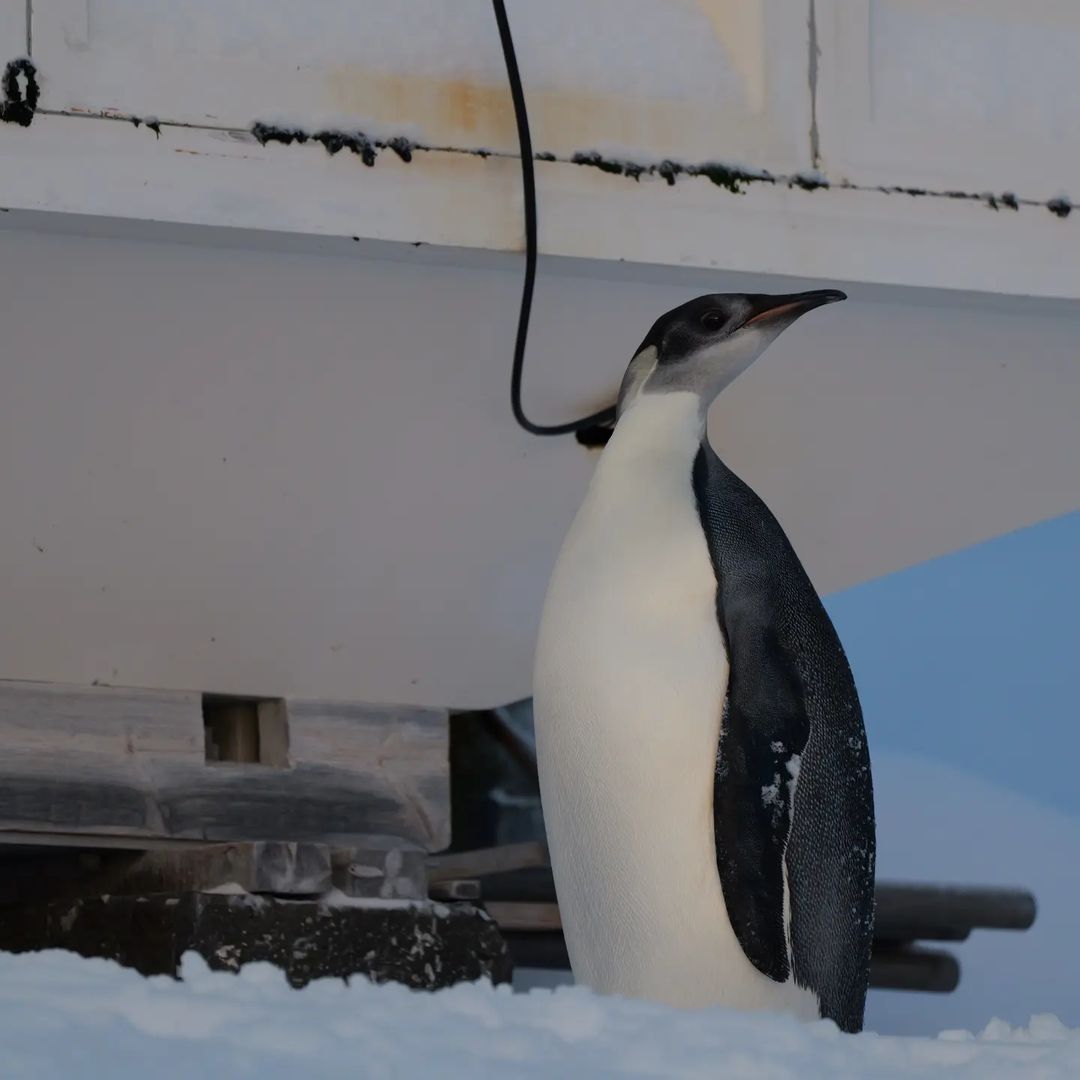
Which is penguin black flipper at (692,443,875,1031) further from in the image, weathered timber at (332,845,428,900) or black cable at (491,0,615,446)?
weathered timber at (332,845,428,900)

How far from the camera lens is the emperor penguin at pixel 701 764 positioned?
194 cm

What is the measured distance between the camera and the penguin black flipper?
193 cm

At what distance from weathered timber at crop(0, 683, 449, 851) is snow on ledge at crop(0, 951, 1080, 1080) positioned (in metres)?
1.95

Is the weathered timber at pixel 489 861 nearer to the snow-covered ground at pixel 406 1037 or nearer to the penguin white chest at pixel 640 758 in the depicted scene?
the penguin white chest at pixel 640 758

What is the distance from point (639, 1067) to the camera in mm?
552

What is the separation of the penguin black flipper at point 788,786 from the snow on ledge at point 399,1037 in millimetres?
1297

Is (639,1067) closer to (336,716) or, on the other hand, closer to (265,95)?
(265,95)

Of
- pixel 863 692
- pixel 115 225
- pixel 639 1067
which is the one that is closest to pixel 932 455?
pixel 115 225

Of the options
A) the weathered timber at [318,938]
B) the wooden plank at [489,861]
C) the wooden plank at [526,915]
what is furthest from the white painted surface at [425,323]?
the wooden plank at [526,915]

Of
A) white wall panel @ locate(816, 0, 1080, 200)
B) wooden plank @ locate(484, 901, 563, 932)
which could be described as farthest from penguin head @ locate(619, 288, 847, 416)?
wooden plank @ locate(484, 901, 563, 932)

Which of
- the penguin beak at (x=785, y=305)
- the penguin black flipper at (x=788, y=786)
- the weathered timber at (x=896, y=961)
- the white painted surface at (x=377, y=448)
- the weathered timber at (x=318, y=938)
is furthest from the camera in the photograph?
the weathered timber at (x=896, y=961)

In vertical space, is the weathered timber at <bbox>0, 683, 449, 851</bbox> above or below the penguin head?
below

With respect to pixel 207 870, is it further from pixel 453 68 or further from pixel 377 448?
pixel 453 68

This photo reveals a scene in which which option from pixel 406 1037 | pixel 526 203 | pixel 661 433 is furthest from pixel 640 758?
pixel 406 1037
